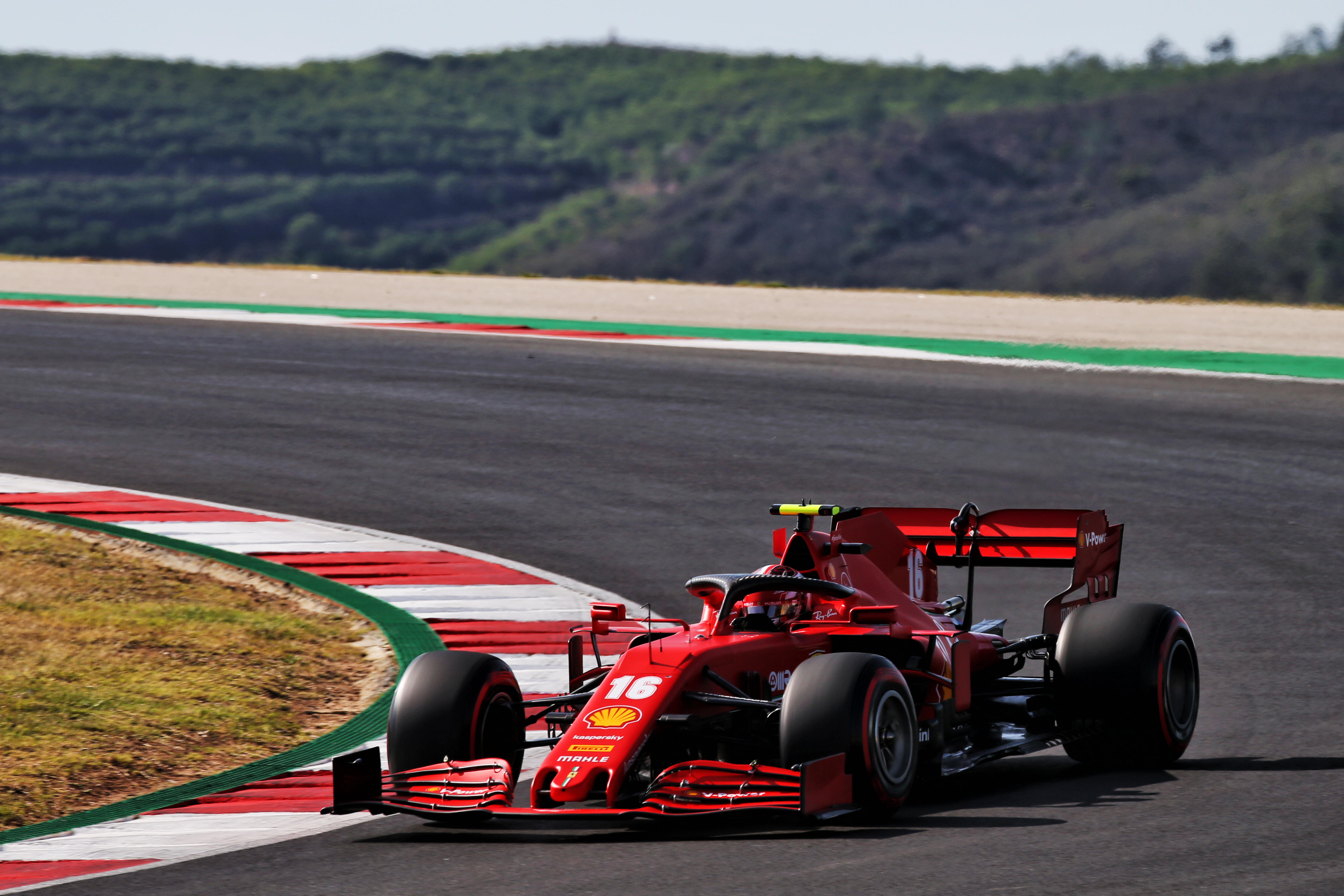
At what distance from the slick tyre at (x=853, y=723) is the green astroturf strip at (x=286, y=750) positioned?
7.54ft

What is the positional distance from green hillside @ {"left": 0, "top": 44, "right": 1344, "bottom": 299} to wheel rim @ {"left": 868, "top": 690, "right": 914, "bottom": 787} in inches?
1955

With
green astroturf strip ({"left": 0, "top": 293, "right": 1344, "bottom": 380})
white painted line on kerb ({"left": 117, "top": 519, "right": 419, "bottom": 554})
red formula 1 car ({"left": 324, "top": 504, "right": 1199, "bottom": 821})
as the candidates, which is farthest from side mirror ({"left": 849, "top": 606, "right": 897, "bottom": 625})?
green astroturf strip ({"left": 0, "top": 293, "right": 1344, "bottom": 380})

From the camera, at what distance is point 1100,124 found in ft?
301

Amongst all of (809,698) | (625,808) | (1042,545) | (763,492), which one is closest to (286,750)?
(625,808)

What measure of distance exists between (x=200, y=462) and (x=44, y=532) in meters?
3.38

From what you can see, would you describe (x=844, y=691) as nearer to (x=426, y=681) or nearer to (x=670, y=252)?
(x=426, y=681)

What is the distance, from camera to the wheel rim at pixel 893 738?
659 centimetres

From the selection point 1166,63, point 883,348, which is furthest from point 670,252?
point 883,348

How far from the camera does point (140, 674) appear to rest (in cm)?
911

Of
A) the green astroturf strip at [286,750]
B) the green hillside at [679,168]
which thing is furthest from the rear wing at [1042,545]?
the green hillside at [679,168]

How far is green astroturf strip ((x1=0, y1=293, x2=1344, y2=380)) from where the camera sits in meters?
21.4

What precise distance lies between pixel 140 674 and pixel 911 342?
16.2 metres

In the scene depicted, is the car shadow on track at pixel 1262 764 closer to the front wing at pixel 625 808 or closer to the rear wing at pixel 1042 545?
the rear wing at pixel 1042 545

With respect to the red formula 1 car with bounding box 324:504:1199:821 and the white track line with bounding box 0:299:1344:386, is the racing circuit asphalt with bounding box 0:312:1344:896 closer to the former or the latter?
the red formula 1 car with bounding box 324:504:1199:821
